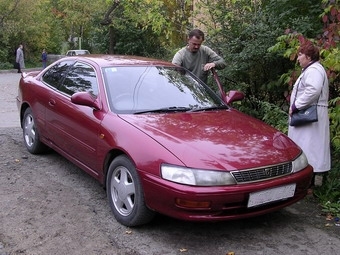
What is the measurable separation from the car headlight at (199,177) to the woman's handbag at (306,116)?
1.60 m

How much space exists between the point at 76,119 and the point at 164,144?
1.44 metres

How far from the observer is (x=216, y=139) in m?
3.96

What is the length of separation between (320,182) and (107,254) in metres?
3.08

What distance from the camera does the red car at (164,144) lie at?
3.54m

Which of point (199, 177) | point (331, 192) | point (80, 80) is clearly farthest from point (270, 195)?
point (80, 80)

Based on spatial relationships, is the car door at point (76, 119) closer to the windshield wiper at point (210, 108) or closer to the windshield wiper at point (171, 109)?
the windshield wiper at point (171, 109)

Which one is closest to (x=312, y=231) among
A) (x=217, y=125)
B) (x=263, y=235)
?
(x=263, y=235)

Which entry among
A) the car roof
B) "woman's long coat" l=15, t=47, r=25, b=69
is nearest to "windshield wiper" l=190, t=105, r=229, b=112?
the car roof

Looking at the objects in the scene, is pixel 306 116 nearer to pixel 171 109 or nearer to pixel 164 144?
pixel 171 109

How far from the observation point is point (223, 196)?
3.47m

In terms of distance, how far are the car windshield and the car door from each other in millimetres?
229

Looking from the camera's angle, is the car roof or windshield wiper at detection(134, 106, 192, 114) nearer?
windshield wiper at detection(134, 106, 192, 114)

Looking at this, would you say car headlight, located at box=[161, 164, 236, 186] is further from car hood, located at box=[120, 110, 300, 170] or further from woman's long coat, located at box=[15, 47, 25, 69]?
woman's long coat, located at box=[15, 47, 25, 69]

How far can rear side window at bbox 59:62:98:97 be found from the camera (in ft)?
16.1
